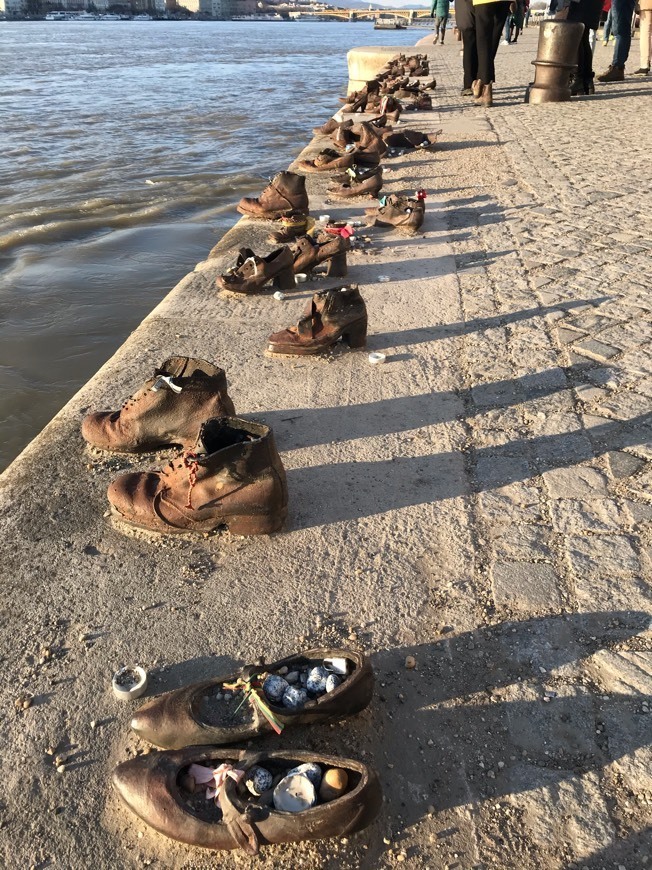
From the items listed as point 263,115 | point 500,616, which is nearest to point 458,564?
point 500,616

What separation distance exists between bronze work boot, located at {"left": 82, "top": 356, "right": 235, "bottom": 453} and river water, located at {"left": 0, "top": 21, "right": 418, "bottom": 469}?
3.41 ft

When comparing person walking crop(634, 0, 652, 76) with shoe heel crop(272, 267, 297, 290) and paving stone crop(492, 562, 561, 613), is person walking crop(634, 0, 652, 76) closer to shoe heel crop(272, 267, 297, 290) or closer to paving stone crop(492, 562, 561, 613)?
shoe heel crop(272, 267, 297, 290)

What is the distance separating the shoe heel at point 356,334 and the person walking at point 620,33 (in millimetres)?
11480

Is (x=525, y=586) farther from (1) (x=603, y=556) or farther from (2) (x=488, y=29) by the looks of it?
(2) (x=488, y=29)

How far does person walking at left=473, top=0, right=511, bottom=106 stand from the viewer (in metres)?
9.44

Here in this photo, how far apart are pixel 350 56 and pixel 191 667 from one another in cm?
2056

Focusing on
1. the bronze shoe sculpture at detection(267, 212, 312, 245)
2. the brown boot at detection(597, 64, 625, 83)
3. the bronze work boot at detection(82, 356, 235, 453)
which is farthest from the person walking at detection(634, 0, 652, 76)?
the bronze work boot at detection(82, 356, 235, 453)

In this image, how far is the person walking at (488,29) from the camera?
9440 mm

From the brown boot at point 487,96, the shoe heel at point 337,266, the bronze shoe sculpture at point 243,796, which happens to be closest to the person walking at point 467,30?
the brown boot at point 487,96

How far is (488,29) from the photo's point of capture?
983cm

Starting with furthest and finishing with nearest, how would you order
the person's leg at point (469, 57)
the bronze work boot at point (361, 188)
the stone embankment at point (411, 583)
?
the person's leg at point (469, 57) < the bronze work boot at point (361, 188) < the stone embankment at point (411, 583)

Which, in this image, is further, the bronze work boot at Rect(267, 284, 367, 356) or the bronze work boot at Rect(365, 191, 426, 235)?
the bronze work boot at Rect(365, 191, 426, 235)

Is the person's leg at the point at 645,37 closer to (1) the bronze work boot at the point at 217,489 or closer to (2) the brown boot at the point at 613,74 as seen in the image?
(2) the brown boot at the point at 613,74

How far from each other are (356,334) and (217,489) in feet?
5.27
